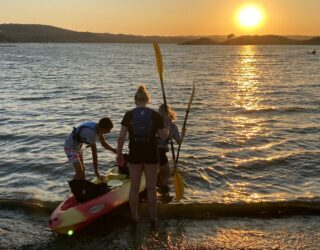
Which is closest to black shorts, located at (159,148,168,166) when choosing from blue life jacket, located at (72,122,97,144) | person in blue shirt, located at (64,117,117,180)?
person in blue shirt, located at (64,117,117,180)

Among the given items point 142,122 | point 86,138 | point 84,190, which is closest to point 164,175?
point 86,138

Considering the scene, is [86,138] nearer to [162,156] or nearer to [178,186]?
[162,156]

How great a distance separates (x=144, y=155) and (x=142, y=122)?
0.55 metres

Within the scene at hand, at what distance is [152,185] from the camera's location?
7848 mm

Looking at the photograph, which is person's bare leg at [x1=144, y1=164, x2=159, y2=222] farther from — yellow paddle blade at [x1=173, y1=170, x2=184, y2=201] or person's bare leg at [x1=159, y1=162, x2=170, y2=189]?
person's bare leg at [x1=159, y1=162, x2=170, y2=189]

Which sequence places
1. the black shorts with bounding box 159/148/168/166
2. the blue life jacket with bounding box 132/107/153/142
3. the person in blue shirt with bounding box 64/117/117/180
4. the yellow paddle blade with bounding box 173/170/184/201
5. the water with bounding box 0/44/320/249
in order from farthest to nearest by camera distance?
the black shorts with bounding box 159/148/168/166 < the yellow paddle blade with bounding box 173/170/184/201 < the person in blue shirt with bounding box 64/117/117/180 < the water with bounding box 0/44/320/249 < the blue life jacket with bounding box 132/107/153/142

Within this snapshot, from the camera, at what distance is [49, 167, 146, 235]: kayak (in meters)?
7.78

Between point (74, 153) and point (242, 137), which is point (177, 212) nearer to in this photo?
point (74, 153)

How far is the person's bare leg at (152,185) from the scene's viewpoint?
7.68 m

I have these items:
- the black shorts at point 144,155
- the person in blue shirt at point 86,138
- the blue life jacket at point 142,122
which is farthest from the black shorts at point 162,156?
the blue life jacket at point 142,122

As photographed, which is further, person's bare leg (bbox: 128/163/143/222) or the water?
the water

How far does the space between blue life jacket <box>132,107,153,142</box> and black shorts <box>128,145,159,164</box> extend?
19 cm

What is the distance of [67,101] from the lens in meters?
27.0

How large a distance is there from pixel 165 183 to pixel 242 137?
696 centimetres
